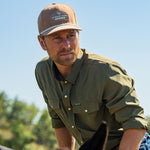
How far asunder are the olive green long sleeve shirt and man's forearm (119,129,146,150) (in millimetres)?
49

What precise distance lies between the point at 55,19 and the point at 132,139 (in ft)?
3.94

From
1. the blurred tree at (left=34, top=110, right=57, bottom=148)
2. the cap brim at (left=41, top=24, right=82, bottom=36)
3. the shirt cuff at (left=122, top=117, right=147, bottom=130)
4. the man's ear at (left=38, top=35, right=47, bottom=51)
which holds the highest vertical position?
the cap brim at (left=41, top=24, right=82, bottom=36)

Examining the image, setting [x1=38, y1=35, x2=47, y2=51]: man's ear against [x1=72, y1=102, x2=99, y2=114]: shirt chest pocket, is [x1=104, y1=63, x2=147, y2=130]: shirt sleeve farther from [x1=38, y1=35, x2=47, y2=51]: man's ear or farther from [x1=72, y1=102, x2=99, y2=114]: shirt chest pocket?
[x1=38, y1=35, x2=47, y2=51]: man's ear

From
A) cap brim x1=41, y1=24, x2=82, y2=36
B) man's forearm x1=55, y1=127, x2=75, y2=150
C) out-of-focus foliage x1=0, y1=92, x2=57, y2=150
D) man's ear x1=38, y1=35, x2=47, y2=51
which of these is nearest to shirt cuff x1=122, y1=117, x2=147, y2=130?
cap brim x1=41, y1=24, x2=82, y2=36

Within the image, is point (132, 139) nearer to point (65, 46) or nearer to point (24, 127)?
point (65, 46)

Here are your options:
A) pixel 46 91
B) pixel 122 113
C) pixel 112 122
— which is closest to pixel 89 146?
pixel 122 113

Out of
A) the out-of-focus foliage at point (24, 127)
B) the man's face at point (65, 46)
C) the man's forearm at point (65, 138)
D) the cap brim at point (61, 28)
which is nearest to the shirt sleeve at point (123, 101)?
the man's face at point (65, 46)

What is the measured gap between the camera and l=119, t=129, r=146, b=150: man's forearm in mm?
3146

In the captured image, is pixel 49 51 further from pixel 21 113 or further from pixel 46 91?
pixel 21 113

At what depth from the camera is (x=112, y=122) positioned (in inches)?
137

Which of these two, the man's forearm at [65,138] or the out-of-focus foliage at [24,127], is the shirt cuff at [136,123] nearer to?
the man's forearm at [65,138]

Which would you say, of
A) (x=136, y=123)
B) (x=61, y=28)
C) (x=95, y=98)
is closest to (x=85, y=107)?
(x=95, y=98)

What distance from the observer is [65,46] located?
329 cm

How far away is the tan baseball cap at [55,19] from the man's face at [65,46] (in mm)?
52
